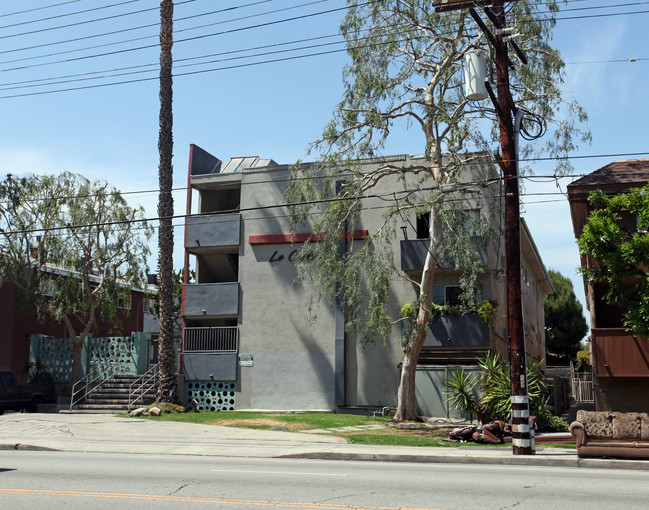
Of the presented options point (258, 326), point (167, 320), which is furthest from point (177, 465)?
point (258, 326)

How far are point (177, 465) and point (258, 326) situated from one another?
17.5 metres

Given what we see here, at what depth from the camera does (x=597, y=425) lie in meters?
14.6

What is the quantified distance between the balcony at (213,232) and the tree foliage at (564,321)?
31.8 metres

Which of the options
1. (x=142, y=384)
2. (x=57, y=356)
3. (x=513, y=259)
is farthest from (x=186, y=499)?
(x=57, y=356)

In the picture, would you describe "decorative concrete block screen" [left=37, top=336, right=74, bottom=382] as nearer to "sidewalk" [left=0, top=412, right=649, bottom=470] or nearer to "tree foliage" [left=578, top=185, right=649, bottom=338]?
"sidewalk" [left=0, top=412, right=649, bottom=470]

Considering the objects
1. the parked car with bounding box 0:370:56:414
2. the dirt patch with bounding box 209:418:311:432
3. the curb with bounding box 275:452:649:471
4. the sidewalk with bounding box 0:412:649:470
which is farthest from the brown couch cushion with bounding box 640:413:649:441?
the parked car with bounding box 0:370:56:414

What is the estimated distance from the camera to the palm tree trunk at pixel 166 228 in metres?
27.9

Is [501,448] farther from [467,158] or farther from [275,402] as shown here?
[275,402]

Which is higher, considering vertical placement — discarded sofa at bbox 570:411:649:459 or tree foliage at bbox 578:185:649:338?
tree foliage at bbox 578:185:649:338

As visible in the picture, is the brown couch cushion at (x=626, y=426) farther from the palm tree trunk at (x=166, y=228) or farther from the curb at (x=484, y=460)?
the palm tree trunk at (x=166, y=228)

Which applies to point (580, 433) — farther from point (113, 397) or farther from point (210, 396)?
point (113, 397)

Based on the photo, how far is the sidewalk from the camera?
48.9 ft

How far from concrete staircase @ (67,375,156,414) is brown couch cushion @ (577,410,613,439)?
59.6 feet

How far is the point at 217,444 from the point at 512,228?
30.1ft
